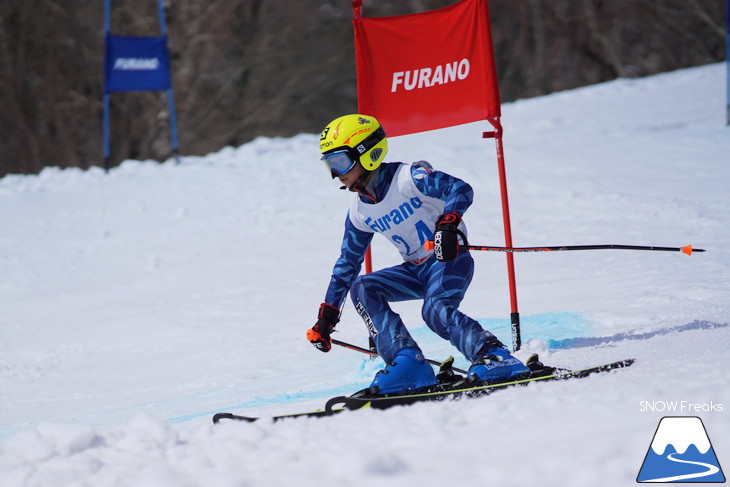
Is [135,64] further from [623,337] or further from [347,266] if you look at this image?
[623,337]

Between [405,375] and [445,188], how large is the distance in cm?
100

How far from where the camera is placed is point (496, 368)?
3.99 meters

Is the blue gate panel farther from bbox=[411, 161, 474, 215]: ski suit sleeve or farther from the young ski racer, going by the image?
bbox=[411, 161, 474, 215]: ski suit sleeve

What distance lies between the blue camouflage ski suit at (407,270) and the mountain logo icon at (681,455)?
145 centimetres

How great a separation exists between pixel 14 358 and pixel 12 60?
18829 millimetres

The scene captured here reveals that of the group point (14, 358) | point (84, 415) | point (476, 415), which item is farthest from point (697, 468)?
point (14, 358)

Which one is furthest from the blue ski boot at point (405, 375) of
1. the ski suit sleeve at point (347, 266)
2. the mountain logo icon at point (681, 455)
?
the mountain logo icon at point (681, 455)

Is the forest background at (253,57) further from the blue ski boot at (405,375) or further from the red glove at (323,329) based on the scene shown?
the blue ski boot at (405,375)

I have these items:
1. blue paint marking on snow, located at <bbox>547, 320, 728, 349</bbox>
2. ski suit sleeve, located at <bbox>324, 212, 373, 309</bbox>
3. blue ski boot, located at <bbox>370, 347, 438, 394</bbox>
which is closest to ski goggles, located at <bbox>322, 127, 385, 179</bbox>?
ski suit sleeve, located at <bbox>324, 212, 373, 309</bbox>

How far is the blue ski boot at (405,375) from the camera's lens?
4.15 metres

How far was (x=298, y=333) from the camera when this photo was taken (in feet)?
23.7

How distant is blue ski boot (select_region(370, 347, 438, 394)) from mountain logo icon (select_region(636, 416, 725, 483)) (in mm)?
1547

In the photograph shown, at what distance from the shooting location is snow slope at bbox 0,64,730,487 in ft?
9.51

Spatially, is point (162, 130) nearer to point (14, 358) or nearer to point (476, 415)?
point (14, 358)
